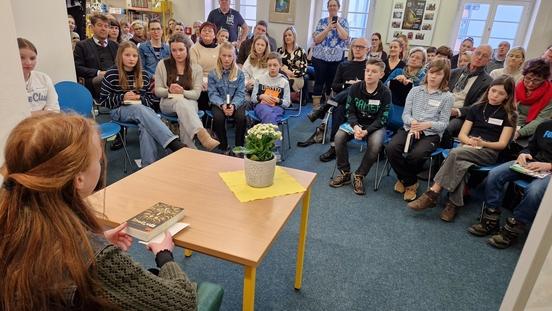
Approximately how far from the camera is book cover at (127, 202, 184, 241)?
1.19 meters

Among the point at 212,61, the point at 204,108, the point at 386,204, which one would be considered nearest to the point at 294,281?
the point at 386,204

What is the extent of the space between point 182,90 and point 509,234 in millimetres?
2930

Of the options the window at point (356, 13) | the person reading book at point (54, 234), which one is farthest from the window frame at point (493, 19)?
the person reading book at point (54, 234)

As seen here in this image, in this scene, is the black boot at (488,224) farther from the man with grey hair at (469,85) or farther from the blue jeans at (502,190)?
the man with grey hair at (469,85)

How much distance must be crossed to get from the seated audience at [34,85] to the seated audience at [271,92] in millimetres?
1795

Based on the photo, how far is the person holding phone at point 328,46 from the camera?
17.6 ft

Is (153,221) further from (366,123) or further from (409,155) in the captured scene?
(366,123)

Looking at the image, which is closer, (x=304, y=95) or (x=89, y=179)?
(x=89, y=179)

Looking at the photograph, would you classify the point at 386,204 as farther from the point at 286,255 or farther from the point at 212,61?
the point at 212,61

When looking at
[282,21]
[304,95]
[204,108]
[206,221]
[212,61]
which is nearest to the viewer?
[206,221]

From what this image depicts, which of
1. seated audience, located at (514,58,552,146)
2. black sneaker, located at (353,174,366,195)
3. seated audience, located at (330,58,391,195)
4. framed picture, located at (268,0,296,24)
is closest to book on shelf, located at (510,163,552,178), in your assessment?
seated audience, located at (514,58,552,146)

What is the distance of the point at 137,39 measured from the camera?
532cm

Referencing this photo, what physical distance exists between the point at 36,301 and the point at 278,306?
132cm

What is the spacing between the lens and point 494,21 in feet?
20.4
